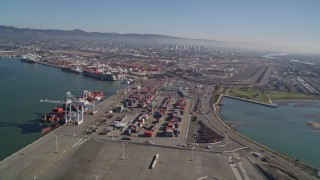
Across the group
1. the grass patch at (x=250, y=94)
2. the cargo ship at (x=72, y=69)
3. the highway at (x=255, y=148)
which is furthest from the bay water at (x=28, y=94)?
the grass patch at (x=250, y=94)

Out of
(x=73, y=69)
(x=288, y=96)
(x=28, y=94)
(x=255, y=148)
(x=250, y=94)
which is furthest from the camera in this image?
(x=73, y=69)

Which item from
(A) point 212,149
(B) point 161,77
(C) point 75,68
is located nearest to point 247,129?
(A) point 212,149

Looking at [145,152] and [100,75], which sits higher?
[145,152]

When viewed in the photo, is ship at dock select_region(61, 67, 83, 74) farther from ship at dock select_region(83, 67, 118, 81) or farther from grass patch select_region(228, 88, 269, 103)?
grass patch select_region(228, 88, 269, 103)

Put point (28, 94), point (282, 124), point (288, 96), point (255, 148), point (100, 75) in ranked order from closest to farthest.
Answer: point (255, 148), point (282, 124), point (28, 94), point (288, 96), point (100, 75)

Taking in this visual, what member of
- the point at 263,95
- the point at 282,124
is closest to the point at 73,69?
the point at 263,95

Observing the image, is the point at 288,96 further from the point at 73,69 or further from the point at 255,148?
the point at 73,69

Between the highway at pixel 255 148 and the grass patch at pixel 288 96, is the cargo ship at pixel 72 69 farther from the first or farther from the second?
the highway at pixel 255 148
